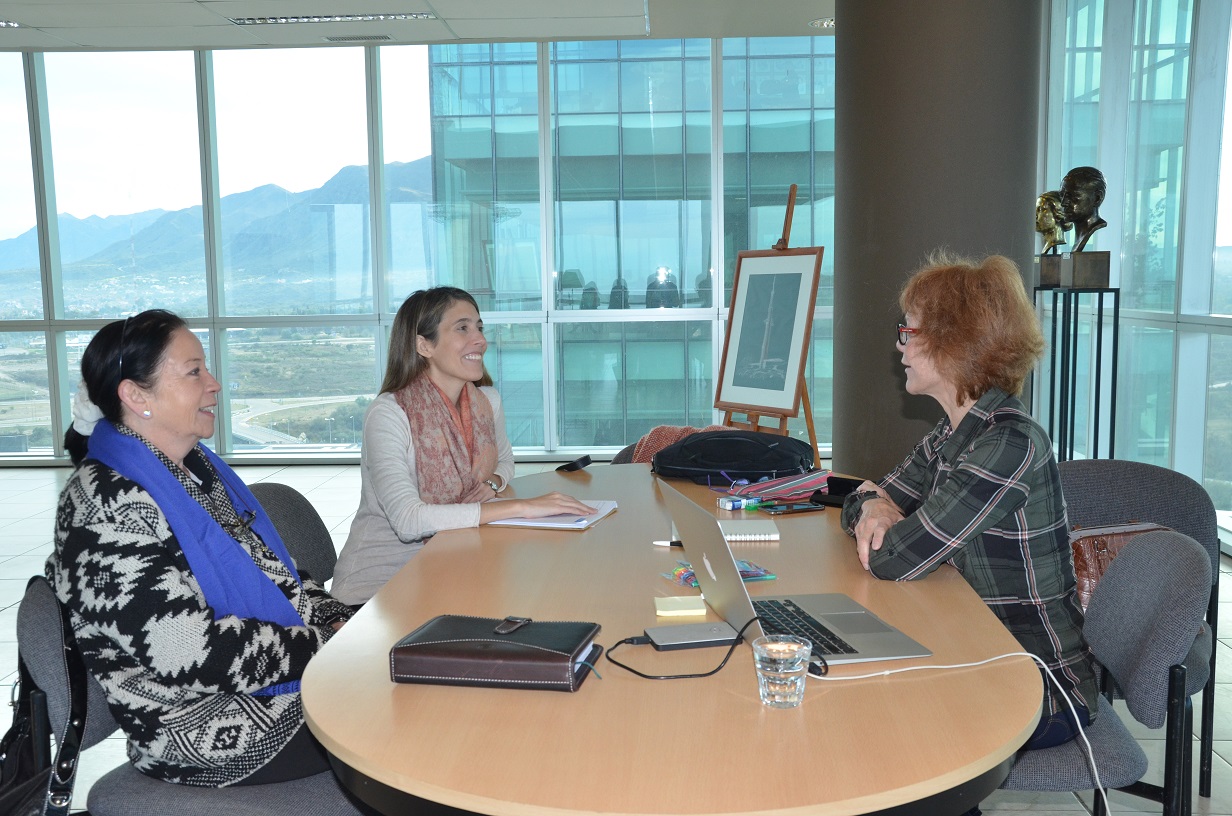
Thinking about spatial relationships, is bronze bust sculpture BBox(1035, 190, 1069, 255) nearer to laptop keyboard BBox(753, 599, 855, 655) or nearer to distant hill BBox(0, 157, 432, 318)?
laptop keyboard BBox(753, 599, 855, 655)

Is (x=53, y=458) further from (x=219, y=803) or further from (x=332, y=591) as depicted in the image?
(x=219, y=803)

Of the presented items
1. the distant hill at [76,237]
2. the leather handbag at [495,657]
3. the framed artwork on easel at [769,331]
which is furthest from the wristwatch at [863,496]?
the distant hill at [76,237]

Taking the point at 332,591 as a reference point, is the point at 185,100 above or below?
above

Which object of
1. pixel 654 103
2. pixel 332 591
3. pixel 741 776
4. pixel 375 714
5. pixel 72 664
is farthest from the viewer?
pixel 654 103

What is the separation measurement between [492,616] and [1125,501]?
1.76 meters

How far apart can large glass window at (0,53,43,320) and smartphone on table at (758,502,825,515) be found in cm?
780

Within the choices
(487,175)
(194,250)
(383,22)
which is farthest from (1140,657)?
(194,250)

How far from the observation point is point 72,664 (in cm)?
175

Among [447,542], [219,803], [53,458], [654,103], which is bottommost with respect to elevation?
[53,458]

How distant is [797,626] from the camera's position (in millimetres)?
1799

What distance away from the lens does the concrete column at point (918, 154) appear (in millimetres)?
4402

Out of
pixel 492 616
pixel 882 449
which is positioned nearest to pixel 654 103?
pixel 882 449

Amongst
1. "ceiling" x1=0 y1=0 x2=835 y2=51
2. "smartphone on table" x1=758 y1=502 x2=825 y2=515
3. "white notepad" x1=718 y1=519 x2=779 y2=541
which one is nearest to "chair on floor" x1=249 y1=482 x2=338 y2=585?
"white notepad" x1=718 y1=519 x2=779 y2=541

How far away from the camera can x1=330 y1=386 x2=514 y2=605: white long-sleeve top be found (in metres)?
2.68
